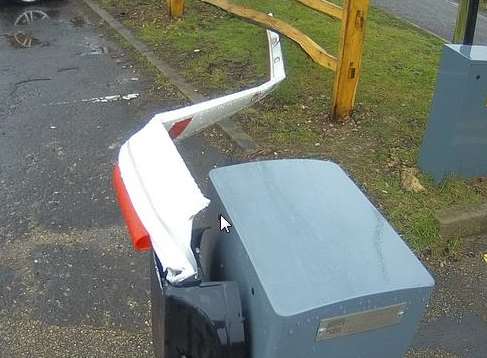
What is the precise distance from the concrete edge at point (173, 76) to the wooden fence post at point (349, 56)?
79 centimetres

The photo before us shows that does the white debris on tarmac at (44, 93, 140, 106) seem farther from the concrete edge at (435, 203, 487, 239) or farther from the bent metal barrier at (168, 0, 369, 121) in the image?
the concrete edge at (435, 203, 487, 239)

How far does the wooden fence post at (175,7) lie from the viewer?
298 inches

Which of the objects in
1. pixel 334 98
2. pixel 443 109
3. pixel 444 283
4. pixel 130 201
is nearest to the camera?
pixel 130 201

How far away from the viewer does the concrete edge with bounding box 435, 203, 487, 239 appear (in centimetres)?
354

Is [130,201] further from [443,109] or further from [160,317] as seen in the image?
[443,109]

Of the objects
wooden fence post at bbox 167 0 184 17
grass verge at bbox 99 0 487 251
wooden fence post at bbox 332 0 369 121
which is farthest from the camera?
wooden fence post at bbox 167 0 184 17

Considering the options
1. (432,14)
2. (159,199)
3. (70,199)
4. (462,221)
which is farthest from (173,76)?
(432,14)

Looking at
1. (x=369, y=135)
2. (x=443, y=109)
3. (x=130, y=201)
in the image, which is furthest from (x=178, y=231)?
(x=369, y=135)

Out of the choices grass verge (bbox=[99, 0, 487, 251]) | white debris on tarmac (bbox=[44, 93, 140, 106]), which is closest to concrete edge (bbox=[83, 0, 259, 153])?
grass verge (bbox=[99, 0, 487, 251])

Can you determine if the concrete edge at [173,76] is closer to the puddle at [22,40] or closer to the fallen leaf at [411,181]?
the puddle at [22,40]

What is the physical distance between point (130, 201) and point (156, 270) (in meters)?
0.21

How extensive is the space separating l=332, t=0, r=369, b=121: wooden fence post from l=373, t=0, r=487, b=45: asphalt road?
556 cm

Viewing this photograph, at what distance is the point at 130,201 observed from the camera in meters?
1.62

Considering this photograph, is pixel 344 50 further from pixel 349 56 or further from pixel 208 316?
pixel 208 316
